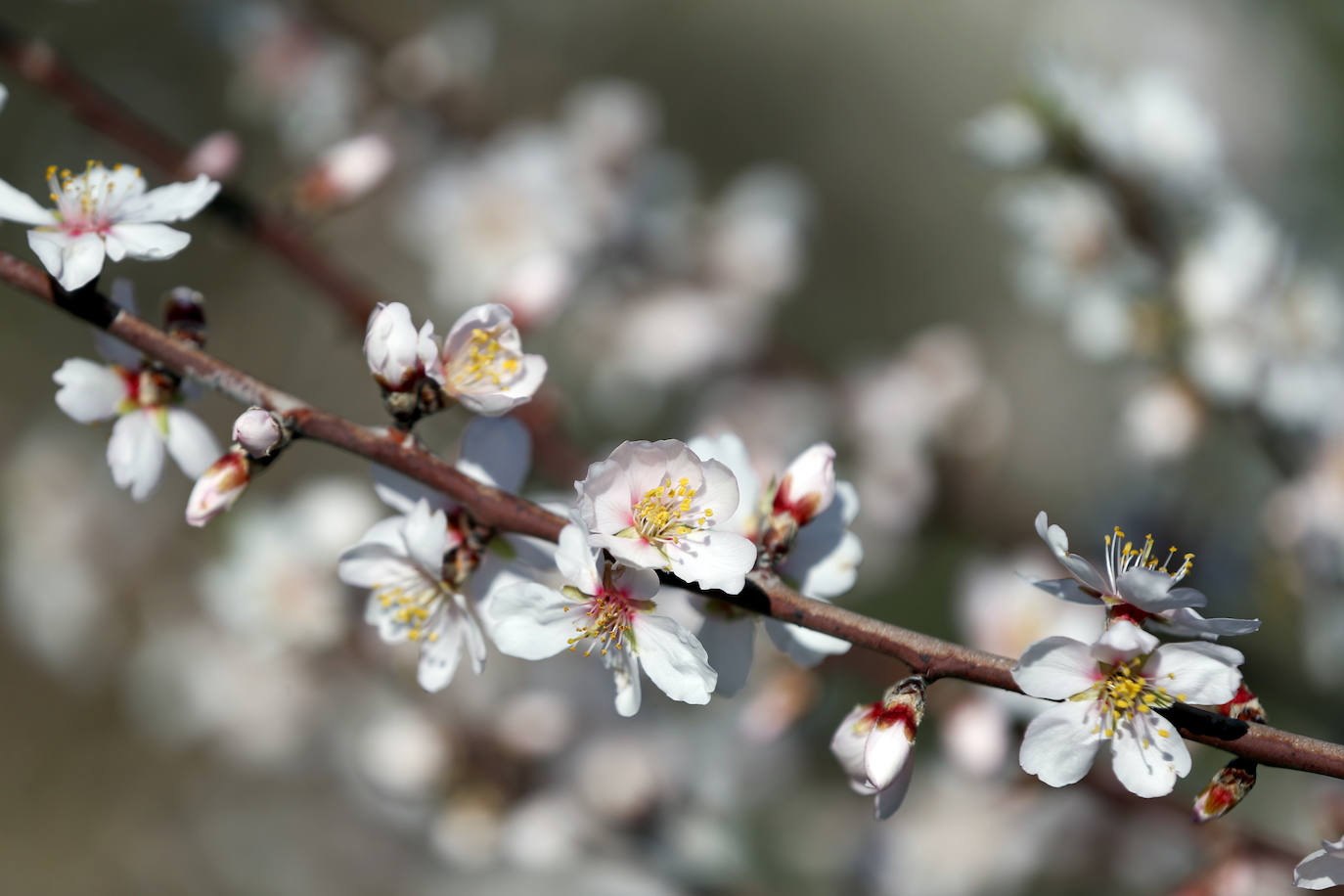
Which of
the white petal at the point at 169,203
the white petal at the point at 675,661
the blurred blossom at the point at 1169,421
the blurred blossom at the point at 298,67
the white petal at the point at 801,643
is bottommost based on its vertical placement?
the white petal at the point at 675,661

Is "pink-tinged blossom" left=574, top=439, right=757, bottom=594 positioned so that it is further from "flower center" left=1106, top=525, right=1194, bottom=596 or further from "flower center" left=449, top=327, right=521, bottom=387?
"flower center" left=1106, top=525, right=1194, bottom=596

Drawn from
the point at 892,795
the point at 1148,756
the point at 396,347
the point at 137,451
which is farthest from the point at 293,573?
the point at 1148,756

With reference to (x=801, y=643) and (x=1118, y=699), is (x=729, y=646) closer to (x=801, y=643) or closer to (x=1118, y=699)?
(x=801, y=643)

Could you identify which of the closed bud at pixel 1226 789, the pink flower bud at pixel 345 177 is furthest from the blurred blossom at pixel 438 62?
the closed bud at pixel 1226 789

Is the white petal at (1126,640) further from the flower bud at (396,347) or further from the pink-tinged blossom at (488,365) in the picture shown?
the flower bud at (396,347)

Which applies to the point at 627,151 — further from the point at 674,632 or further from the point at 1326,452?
the point at 674,632

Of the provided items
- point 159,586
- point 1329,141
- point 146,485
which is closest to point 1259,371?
point 146,485
